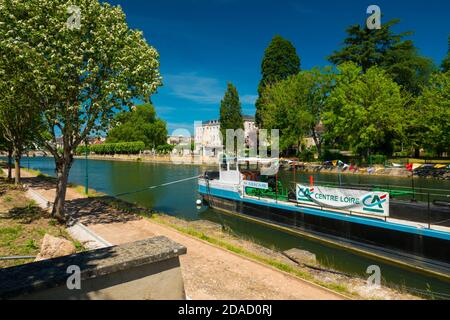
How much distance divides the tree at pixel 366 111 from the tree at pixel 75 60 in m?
39.7

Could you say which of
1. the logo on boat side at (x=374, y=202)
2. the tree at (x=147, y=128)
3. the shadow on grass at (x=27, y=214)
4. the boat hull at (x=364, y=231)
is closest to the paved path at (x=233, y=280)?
the boat hull at (x=364, y=231)

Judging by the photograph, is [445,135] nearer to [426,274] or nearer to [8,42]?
[426,274]

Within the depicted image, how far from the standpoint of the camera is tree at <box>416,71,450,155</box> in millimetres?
38375

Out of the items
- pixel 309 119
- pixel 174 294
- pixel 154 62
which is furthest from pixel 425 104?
pixel 174 294

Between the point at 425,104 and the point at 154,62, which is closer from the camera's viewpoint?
the point at 154,62

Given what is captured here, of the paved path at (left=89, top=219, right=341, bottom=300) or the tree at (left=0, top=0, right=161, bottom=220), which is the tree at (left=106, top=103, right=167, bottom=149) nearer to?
the tree at (left=0, top=0, right=161, bottom=220)

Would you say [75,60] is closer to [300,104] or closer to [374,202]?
[374,202]

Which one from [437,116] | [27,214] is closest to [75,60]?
[27,214]

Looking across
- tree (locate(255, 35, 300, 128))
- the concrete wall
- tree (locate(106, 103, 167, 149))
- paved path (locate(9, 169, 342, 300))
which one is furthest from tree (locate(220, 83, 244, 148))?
the concrete wall

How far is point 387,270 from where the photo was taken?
500 inches

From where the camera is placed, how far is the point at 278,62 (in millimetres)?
73062

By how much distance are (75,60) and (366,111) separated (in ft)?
144

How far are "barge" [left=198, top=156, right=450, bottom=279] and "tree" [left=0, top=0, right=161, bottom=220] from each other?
1039 cm
